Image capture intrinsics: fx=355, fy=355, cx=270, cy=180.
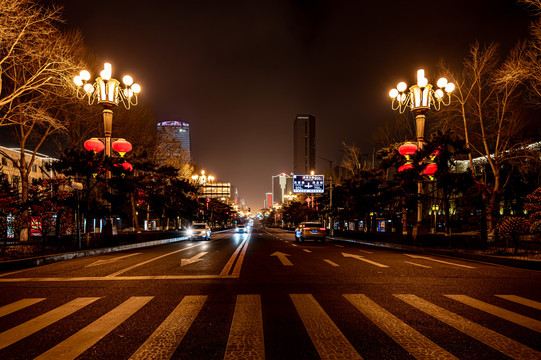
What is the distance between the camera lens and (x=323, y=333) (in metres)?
4.64

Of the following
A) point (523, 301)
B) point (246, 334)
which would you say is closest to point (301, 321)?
point (246, 334)

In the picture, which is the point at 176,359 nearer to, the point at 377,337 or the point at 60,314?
the point at 377,337

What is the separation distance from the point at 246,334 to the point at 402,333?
80.2 inches

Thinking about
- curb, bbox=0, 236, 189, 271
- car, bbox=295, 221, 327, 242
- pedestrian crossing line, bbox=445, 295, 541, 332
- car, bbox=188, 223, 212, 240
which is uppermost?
pedestrian crossing line, bbox=445, 295, 541, 332

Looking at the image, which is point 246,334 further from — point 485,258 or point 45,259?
point 485,258

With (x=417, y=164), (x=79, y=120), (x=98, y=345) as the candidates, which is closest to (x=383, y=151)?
(x=417, y=164)

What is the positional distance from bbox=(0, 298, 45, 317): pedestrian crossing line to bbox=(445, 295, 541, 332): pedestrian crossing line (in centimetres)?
788

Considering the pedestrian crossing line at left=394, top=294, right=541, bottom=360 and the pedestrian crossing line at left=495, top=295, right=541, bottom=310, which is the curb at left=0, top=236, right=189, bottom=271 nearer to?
the pedestrian crossing line at left=394, top=294, right=541, bottom=360

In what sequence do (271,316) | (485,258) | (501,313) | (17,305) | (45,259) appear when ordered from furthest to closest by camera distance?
(485,258), (45,259), (17,305), (501,313), (271,316)

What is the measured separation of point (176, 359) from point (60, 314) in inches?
122

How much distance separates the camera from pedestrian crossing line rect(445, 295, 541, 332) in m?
5.03

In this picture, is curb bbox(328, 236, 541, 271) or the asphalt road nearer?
the asphalt road

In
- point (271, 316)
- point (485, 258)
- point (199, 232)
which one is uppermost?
point (271, 316)

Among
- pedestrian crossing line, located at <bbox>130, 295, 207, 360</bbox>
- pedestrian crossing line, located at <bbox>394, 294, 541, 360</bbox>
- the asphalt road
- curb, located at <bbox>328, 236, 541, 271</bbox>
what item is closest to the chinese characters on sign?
curb, located at <bbox>328, 236, 541, 271</bbox>
